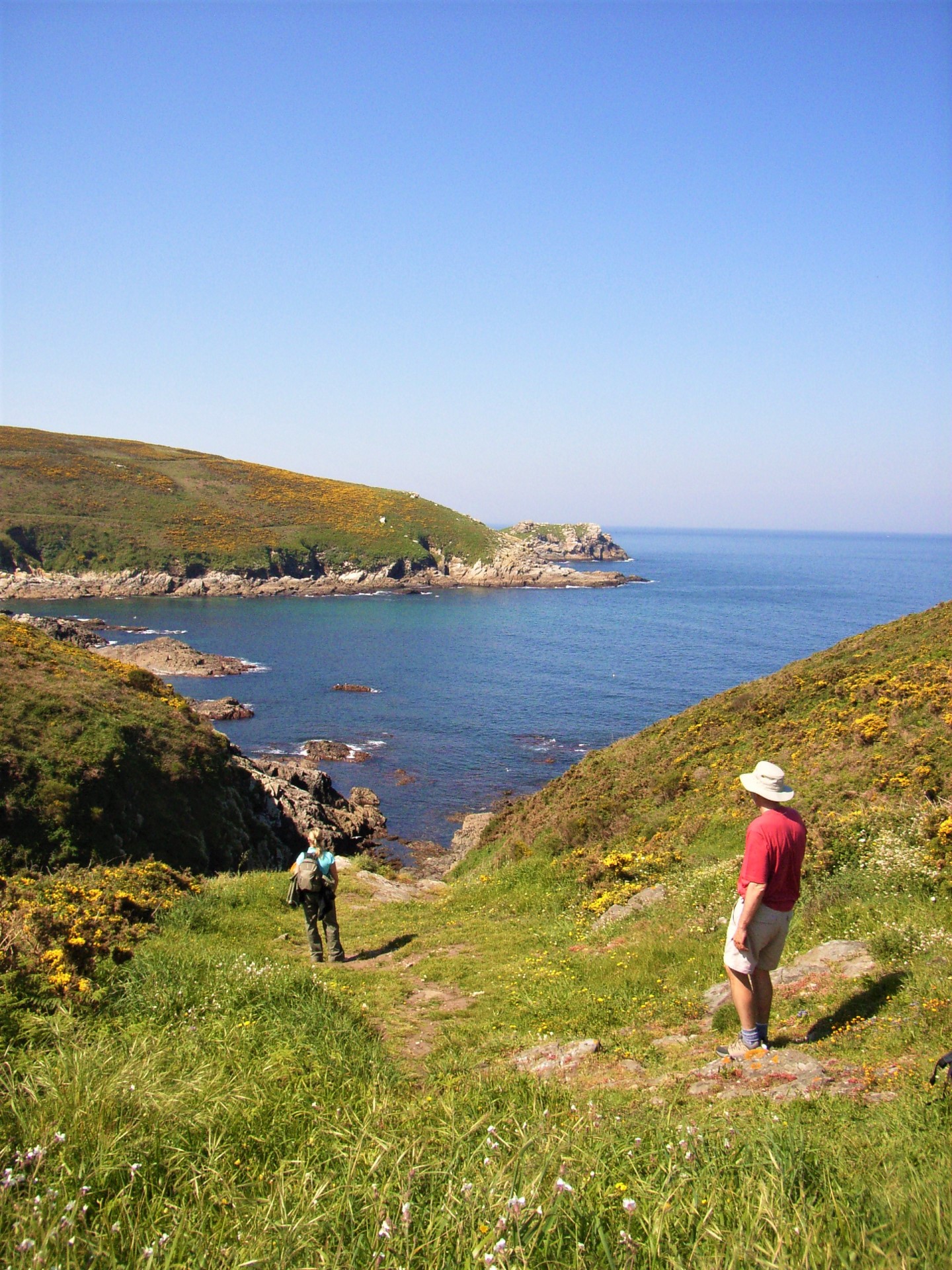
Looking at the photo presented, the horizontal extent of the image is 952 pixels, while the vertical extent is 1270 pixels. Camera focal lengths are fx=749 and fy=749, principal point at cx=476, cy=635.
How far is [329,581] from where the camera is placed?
132250 millimetres

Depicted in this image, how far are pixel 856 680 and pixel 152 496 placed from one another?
140m

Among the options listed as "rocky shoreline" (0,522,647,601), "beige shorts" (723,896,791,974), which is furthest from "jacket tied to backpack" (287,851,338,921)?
"rocky shoreline" (0,522,647,601)

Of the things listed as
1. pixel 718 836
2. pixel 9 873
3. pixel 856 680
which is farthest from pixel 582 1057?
pixel 856 680

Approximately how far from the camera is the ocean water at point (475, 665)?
48.3m

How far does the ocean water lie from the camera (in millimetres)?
48281

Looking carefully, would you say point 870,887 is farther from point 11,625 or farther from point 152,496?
point 152,496

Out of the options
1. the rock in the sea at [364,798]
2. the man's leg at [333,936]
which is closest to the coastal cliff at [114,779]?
the man's leg at [333,936]

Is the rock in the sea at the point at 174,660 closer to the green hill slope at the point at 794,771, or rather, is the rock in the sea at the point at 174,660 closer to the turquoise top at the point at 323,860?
the green hill slope at the point at 794,771

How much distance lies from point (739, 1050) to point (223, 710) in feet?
179

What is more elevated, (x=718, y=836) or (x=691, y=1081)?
(x=691, y=1081)

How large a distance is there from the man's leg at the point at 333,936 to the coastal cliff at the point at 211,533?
Result: 4431 inches

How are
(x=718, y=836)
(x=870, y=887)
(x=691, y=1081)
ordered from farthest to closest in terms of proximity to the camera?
(x=718, y=836) < (x=870, y=887) < (x=691, y=1081)

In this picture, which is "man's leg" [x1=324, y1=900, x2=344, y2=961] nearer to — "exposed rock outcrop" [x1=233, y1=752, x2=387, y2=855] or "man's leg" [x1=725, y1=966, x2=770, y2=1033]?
Result: "man's leg" [x1=725, y1=966, x2=770, y2=1033]

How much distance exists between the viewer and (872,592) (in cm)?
14738
